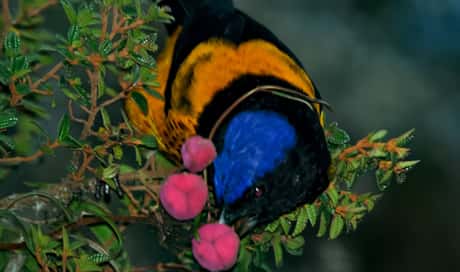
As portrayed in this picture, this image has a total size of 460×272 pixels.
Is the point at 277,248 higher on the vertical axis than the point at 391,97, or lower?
lower

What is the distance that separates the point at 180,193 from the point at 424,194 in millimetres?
3527

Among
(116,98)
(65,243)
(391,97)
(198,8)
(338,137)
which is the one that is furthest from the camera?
(391,97)

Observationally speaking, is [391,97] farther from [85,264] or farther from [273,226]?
[85,264]

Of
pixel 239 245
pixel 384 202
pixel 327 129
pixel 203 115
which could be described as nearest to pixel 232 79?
pixel 203 115

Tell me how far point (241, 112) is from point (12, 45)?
3.16ft

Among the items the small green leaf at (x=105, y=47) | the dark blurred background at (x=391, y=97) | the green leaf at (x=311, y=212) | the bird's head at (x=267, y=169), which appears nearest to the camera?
the small green leaf at (x=105, y=47)

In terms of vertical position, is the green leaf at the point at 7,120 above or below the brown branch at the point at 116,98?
below

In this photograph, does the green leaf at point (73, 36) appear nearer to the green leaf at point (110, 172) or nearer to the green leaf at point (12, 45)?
the green leaf at point (12, 45)

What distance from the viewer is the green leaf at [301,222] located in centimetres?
264

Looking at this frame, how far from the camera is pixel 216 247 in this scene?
7.89ft

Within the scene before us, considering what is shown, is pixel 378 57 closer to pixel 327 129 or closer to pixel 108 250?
pixel 327 129

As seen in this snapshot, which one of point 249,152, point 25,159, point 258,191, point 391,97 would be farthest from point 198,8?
point 391,97

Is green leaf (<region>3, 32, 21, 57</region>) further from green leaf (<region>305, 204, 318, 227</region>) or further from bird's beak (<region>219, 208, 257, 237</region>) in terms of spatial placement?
green leaf (<region>305, 204, 318, 227</region>)

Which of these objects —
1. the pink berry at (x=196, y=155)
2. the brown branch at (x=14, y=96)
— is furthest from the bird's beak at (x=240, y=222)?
the brown branch at (x=14, y=96)
